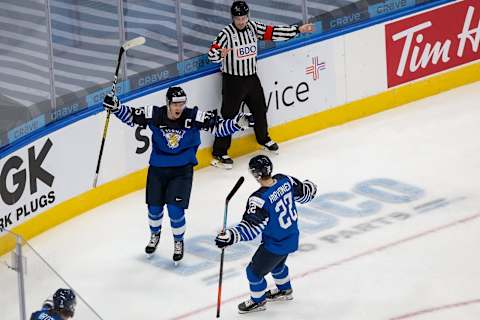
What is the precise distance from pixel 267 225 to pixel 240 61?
308 cm

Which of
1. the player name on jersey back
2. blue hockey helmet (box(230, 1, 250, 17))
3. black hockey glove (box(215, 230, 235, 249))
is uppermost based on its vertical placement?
blue hockey helmet (box(230, 1, 250, 17))

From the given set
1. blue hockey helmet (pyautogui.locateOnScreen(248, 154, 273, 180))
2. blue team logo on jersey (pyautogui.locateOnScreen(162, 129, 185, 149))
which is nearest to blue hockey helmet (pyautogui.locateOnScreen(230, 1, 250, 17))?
Answer: blue team logo on jersey (pyautogui.locateOnScreen(162, 129, 185, 149))

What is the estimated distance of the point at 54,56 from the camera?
9695 mm

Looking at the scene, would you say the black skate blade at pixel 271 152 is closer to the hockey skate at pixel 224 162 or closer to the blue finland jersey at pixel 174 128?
the hockey skate at pixel 224 162

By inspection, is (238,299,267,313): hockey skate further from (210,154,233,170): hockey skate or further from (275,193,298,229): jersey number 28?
(210,154,233,170): hockey skate

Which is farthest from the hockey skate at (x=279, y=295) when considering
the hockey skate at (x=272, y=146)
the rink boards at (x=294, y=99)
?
the hockey skate at (x=272, y=146)

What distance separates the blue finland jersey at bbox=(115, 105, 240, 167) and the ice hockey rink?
0.72 m

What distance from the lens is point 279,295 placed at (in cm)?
812

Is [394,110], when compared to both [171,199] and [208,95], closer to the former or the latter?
[208,95]

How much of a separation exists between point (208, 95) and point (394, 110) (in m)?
1.99

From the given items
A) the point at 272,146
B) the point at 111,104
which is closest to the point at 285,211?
the point at 111,104

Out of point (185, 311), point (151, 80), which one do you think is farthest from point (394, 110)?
point (185, 311)

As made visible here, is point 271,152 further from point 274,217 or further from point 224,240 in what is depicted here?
point 224,240

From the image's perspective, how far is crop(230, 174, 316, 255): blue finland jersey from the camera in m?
7.55
